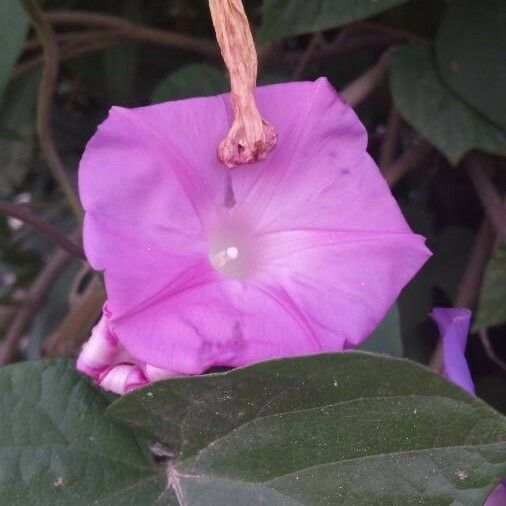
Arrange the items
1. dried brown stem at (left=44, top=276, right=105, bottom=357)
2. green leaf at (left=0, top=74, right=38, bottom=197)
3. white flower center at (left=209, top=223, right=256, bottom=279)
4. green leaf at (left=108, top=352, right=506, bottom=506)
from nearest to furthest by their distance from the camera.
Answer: green leaf at (left=108, top=352, right=506, bottom=506)
white flower center at (left=209, top=223, right=256, bottom=279)
dried brown stem at (left=44, top=276, right=105, bottom=357)
green leaf at (left=0, top=74, right=38, bottom=197)

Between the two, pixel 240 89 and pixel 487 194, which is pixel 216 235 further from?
pixel 487 194

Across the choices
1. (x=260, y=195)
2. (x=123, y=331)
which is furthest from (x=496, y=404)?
(x=123, y=331)

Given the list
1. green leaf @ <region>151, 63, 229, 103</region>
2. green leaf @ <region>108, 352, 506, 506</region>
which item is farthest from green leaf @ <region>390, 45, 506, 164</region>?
green leaf @ <region>108, 352, 506, 506</region>

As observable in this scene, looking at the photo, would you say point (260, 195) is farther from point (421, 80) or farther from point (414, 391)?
point (421, 80)

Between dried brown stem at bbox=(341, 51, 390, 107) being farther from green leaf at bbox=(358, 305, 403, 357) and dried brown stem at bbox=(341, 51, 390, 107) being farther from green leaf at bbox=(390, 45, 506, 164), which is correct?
green leaf at bbox=(358, 305, 403, 357)

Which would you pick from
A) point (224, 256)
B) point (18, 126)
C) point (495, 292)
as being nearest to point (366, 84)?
point (495, 292)

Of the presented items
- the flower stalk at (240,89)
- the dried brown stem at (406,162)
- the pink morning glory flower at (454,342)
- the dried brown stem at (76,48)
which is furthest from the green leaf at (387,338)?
the dried brown stem at (76,48)
